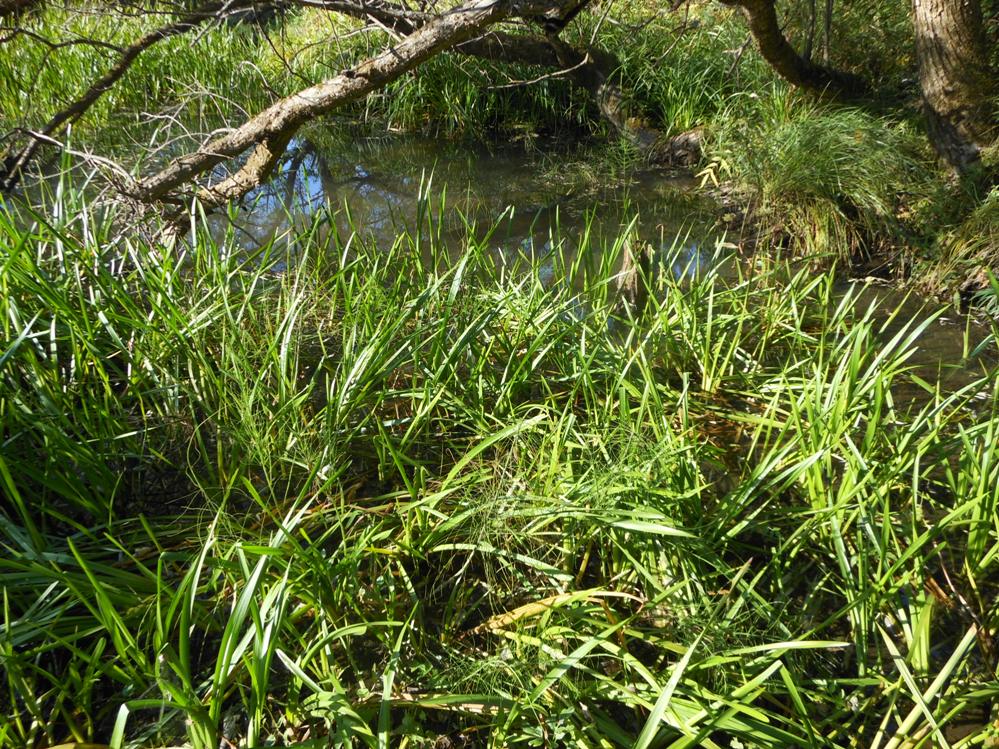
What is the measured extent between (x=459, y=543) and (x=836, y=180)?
3190 mm

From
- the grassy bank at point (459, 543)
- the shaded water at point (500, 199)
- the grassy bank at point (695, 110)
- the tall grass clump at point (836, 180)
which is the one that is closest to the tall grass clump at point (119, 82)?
the grassy bank at point (695, 110)

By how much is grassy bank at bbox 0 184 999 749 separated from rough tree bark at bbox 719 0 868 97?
2.68m

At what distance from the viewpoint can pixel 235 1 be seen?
3.46 m

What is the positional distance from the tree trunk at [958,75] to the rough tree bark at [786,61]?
0.81 m

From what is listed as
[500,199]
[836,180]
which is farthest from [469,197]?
[836,180]

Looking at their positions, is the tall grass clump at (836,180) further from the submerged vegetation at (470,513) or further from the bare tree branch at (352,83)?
the bare tree branch at (352,83)

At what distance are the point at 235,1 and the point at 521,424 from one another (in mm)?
2762

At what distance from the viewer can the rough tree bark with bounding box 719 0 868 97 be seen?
4.25 metres

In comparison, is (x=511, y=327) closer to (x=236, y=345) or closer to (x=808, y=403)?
(x=236, y=345)

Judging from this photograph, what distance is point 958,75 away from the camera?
3.75 meters

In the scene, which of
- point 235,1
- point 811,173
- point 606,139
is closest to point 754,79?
point 606,139

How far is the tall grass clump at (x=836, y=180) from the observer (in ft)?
12.7

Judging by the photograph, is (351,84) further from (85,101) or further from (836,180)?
(836,180)

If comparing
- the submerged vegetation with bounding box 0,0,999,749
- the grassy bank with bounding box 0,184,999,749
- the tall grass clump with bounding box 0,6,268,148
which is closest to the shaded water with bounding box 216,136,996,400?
the tall grass clump with bounding box 0,6,268,148
